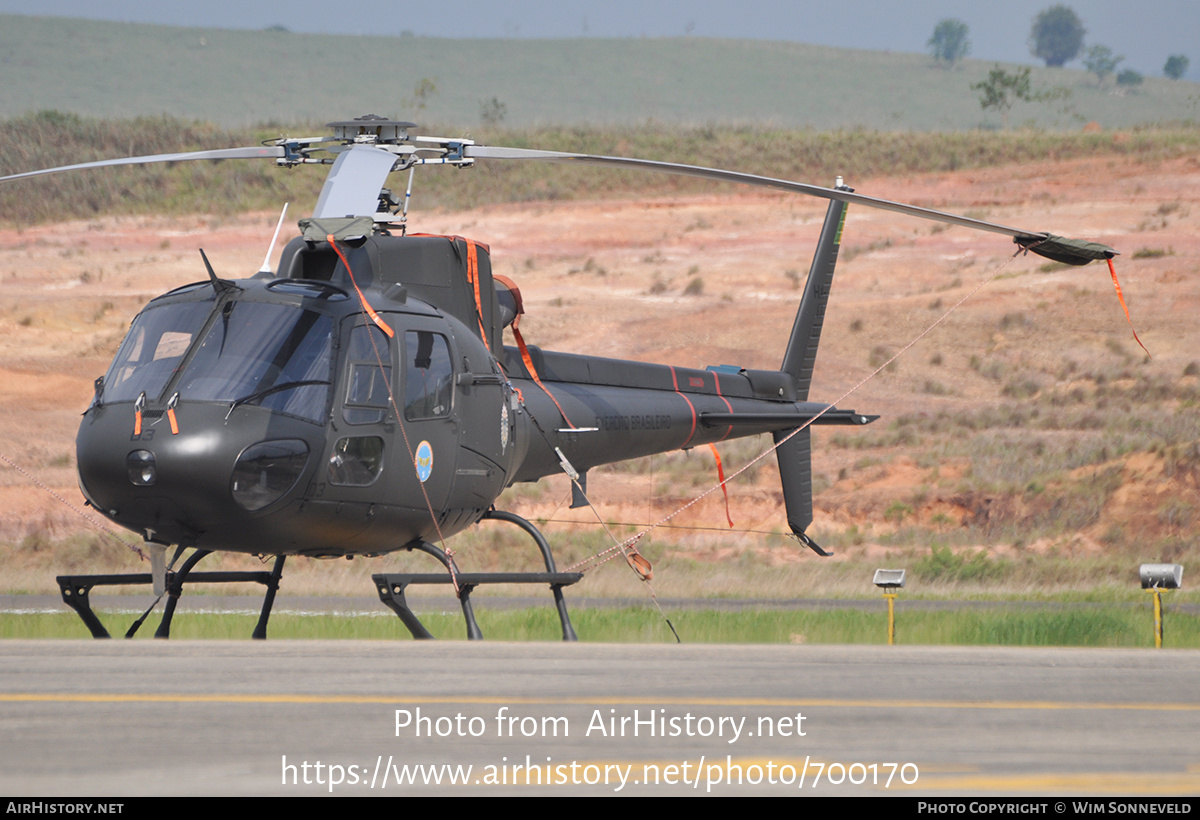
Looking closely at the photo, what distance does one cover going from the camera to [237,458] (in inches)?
348

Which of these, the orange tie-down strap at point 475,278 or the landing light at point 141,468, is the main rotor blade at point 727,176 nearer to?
the orange tie-down strap at point 475,278

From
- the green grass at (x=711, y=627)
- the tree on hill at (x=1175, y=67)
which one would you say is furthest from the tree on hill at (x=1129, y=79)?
the green grass at (x=711, y=627)

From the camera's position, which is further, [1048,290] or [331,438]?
[1048,290]

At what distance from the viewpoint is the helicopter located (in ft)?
29.2

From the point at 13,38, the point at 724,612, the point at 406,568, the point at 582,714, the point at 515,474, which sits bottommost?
the point at 406,568

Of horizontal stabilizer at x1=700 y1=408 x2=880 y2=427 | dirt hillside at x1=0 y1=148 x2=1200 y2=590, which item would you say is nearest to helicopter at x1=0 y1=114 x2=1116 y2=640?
horizontal stabilizer at x1=700 y1=408 x2=880 y2=427

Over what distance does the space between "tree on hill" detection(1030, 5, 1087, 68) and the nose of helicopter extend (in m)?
205

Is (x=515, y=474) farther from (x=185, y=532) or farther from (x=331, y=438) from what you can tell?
(x=185, y=532)

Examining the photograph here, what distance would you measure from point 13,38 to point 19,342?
10121 centimetres

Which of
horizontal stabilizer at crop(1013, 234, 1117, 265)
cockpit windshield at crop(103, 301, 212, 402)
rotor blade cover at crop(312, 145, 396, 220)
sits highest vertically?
rotor blade cover at crop(312, 145, 396, 220)

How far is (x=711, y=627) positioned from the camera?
53.0 feet

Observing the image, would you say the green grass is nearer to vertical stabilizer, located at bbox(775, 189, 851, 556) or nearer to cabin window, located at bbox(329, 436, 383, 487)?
vertical stabilizer, located at bbox(775, 189, 851, 556)

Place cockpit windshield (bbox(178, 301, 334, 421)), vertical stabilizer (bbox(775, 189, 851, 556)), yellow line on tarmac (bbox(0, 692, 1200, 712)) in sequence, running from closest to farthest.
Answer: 1. yellow line on tarmac (bbox(0, 692, 1200, 712))
2. cockpit windshield (bbox(178, 301, 334, 421))
3. vertical stabilizer (bbox(775, 189, 851, 556))
